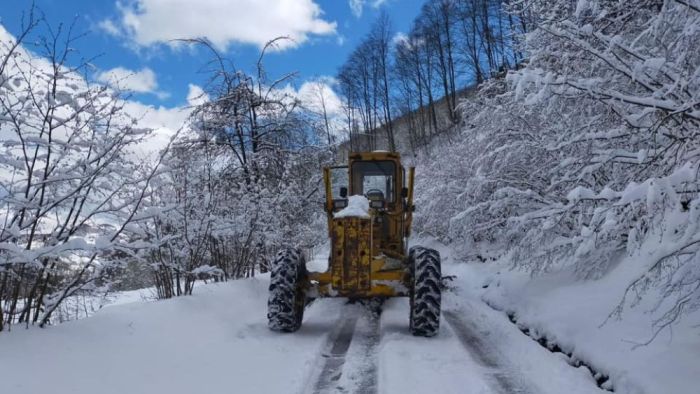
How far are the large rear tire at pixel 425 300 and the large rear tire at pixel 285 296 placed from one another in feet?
5.09

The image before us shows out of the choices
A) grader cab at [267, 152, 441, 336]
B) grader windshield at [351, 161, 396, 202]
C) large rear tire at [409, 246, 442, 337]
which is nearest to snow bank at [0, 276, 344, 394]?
grader cab at [267, 152, 441, 336]

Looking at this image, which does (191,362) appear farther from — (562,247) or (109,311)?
(562,247)

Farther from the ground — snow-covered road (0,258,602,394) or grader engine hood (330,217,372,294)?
grader engine hood (330,217,372,294)

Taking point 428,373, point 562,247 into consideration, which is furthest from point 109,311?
point 562,247

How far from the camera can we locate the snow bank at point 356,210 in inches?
273

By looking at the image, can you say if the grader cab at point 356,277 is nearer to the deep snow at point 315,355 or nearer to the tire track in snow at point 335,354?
the deep snow at point 315,355

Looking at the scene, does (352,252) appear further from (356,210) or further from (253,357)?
(253,357)

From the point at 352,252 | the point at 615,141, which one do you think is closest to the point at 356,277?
the point at 352,252

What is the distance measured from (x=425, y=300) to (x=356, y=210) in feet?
4.73

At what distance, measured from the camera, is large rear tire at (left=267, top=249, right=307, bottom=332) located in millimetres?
6980

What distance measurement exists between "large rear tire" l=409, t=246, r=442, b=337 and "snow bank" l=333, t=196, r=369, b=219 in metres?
0.98

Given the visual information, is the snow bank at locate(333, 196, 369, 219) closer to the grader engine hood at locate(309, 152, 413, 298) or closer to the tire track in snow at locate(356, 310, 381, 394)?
the grader engine hood at locate(309, 152, 413, 298)

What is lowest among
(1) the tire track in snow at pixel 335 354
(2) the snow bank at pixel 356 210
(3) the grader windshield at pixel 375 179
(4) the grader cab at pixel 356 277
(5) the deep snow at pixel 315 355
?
(1) the tire track in snow at pixel 335 354

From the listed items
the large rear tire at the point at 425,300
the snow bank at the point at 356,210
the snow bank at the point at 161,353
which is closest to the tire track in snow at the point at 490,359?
the large rear tire at the point at 425,300
